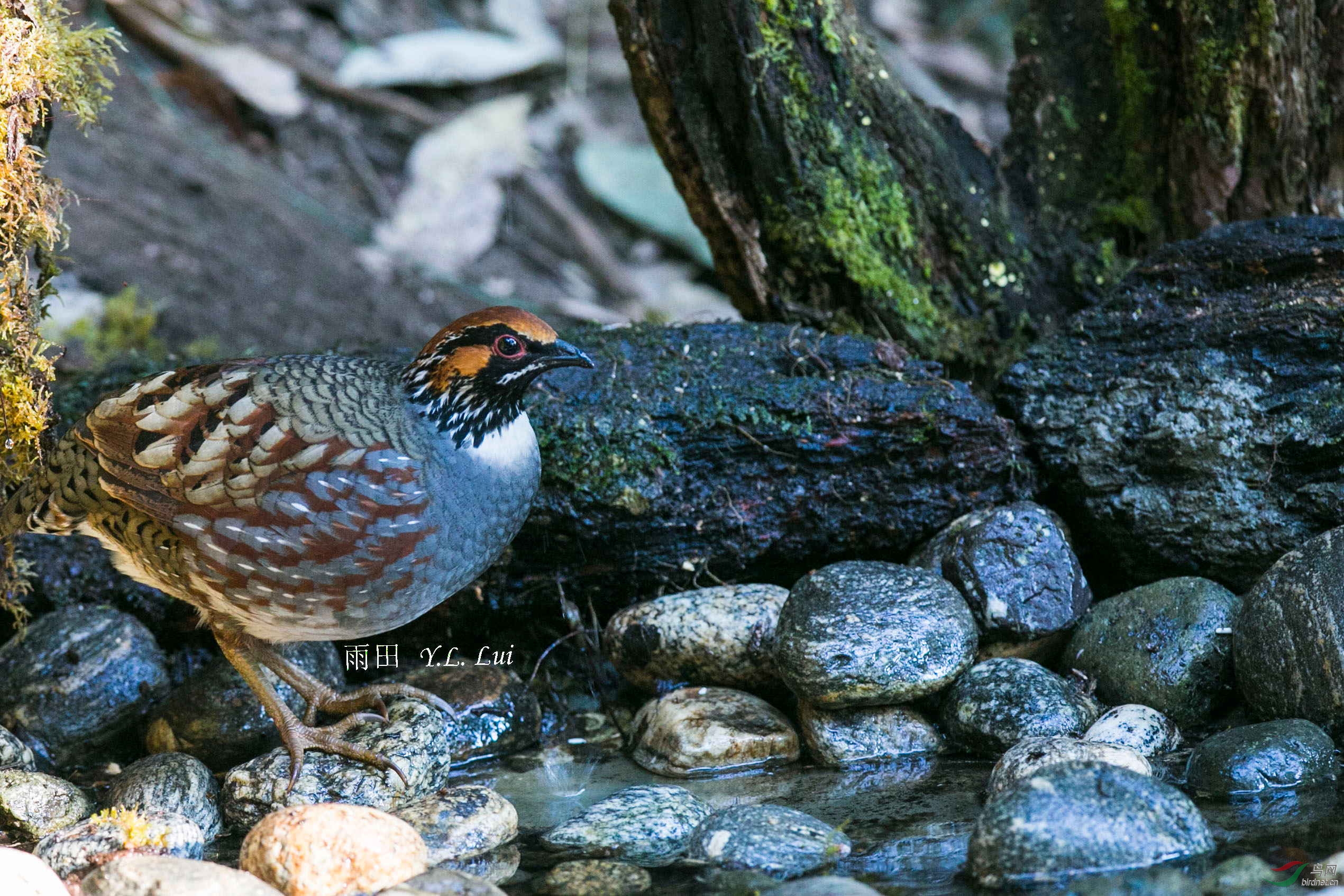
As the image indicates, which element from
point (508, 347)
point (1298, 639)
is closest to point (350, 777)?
point (508, 347)

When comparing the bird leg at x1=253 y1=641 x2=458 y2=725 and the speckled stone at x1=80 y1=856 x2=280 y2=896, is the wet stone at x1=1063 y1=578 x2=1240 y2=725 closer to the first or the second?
the bird leg at x1=253 y1=641 x2=458 y2=725

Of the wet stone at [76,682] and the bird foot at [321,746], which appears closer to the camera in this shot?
the bird foot at [321,746]

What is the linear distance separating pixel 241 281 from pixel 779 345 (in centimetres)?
437

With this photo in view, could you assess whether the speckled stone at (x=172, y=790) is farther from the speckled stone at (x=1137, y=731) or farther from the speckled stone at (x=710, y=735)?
the speckled stone at (x=1137, y=731)

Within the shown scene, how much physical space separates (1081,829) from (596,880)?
141 centimetres

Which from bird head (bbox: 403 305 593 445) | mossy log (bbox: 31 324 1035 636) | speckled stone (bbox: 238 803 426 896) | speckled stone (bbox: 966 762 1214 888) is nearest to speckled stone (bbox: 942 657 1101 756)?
speckled stone (bbox: 966 762 1214 888)

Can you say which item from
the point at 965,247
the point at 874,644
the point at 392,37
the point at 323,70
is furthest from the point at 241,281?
the point at 874,644

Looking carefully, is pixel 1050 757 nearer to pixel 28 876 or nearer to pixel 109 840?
pixel 109 840

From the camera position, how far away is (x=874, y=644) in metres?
4.39

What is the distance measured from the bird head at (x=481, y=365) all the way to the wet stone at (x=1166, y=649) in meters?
2.25

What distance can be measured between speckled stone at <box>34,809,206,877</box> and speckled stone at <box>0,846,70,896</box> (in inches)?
7.3

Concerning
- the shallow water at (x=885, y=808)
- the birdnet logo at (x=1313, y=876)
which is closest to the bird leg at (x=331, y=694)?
the shallow water at (x=885, y=808)

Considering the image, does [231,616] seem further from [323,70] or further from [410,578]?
[323,70]

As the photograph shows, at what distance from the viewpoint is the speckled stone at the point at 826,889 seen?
127 inches
